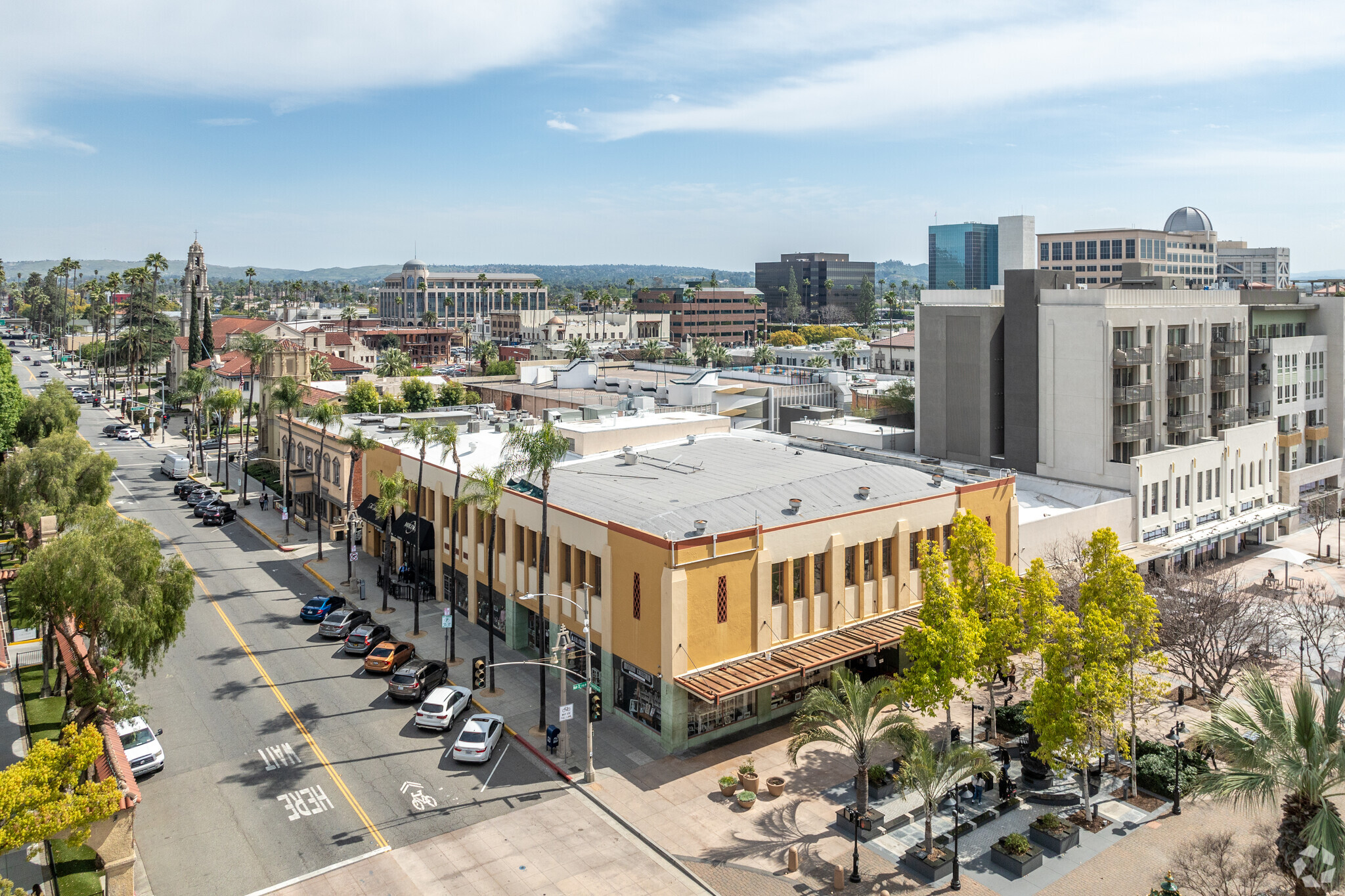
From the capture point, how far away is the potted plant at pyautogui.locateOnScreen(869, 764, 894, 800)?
33.5 m

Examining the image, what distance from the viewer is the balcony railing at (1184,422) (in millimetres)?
67562

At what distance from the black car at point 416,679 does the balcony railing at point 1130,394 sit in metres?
A: 46.5

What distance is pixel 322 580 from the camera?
61312 millimetres

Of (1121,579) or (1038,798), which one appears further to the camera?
(1038,798)

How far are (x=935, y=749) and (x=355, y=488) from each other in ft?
155

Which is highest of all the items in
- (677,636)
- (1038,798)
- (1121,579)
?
(1121,579)

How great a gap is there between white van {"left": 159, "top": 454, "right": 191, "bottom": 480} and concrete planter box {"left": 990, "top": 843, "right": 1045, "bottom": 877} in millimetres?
92314

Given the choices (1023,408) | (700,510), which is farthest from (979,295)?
(700,510)

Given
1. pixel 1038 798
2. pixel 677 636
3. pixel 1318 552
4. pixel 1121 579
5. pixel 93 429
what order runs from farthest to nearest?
pixel 93 429 < pixel 1318 552 < pixel 677 636 < pixel 1038 798 < pixel 1121 579

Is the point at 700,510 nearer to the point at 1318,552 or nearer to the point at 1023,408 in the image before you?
the point at 1023,408

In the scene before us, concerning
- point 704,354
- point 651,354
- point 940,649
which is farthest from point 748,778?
point 651,354

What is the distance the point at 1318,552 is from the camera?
6725 centimetres

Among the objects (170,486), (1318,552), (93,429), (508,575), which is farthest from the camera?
(93,429)

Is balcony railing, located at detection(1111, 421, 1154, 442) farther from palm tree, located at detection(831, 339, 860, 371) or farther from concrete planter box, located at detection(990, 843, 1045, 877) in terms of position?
palm tree, located at detection(831, 339, 860, 371)
